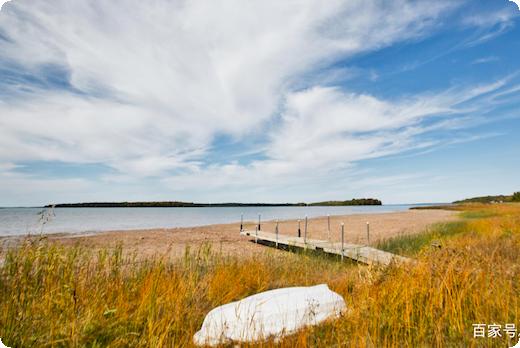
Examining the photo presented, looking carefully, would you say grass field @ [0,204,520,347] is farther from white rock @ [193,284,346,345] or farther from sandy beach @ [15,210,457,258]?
sandy beach @ [15,210,457,258]

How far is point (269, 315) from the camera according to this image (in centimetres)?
375

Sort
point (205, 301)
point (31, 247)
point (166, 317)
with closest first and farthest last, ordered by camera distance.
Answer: point (166, 317) → point (31, 247) → point (205, 301)

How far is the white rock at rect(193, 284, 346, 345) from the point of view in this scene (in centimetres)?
320

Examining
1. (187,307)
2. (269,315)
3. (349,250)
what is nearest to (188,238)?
(349,250)

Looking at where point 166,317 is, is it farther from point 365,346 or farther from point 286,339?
point 365,346

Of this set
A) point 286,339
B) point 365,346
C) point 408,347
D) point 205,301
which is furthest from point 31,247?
point 408,347

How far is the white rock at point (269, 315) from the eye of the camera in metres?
3.20

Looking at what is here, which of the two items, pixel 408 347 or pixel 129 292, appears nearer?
pixel 408 347

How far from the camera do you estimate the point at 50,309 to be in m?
3.07

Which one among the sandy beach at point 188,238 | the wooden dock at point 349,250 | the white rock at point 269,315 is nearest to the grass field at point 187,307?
the white rock at point 269,315

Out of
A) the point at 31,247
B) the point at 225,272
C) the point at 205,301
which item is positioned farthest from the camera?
the point at 225,272

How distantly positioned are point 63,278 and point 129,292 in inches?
32.0

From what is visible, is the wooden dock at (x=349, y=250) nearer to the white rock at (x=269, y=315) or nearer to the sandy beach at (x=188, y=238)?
the sandy beach at (x=188, y=238)

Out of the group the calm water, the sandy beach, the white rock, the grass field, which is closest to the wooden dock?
the sandy beach
